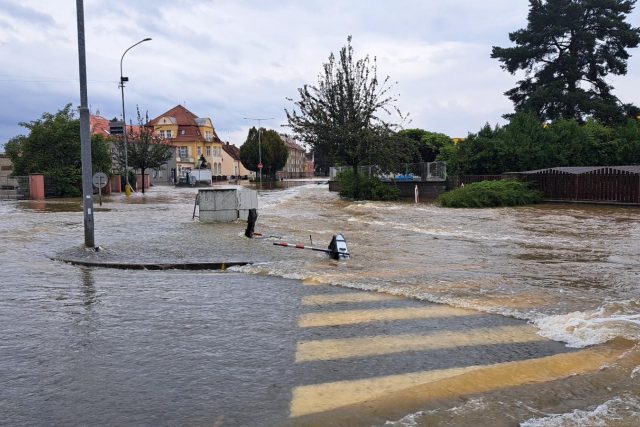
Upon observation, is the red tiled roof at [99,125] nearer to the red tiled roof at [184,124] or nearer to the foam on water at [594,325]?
the red tiled roof at [184,124]

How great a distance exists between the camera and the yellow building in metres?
86.6

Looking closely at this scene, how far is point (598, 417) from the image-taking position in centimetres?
393

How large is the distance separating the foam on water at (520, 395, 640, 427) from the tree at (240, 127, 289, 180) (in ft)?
279

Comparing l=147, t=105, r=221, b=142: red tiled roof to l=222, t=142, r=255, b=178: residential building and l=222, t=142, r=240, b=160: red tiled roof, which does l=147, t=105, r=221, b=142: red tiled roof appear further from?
l=222, t=142, r=240, b=160: red tiled roof

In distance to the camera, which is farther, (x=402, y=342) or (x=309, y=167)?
(x=309, y=167)

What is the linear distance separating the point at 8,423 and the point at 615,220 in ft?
69.6

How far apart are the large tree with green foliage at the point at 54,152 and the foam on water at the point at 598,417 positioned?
37.1 meters

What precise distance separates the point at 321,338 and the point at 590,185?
2839 cm

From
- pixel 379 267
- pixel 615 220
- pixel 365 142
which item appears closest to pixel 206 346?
pixel 379 267

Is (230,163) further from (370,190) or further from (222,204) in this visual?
(222,204)

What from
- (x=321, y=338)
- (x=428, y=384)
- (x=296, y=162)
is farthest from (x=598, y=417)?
(x=296, y=162)

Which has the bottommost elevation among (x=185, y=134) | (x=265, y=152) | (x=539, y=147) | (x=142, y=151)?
(x=539, y=147)

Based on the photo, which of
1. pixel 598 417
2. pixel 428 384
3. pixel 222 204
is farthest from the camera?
pixel 222 204

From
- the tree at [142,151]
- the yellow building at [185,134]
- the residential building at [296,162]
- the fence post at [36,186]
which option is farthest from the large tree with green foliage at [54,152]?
the residential building at [296,162]
